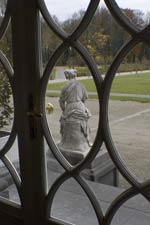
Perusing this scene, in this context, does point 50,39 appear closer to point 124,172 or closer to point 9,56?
point 9,56

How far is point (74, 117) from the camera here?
110 cm

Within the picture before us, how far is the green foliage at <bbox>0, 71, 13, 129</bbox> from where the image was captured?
4.17ft

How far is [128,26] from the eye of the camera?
85 cm

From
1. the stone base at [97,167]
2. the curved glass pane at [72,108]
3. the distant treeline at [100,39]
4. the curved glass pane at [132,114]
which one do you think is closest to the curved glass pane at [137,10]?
the distant treeline at [100,39]

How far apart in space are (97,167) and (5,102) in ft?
1.67

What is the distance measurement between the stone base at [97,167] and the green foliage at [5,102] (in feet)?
0.93

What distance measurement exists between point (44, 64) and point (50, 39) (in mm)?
89

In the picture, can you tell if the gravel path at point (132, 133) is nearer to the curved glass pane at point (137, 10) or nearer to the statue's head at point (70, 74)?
the statue's head at point (70, 74)

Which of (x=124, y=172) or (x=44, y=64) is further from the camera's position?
(x=44, y=64)

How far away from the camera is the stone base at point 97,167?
0.99 m

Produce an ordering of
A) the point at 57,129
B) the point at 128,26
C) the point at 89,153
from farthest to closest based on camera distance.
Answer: the point at 57,129 < the point at 89,153 < the point at 128,26

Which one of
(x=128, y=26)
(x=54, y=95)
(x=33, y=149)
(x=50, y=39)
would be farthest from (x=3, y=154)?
(x=128, y=26)

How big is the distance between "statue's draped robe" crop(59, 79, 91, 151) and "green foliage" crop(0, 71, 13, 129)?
11.3 inches

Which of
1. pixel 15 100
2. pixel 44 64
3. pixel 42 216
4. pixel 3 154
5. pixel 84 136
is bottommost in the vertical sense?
pixel 42 216
